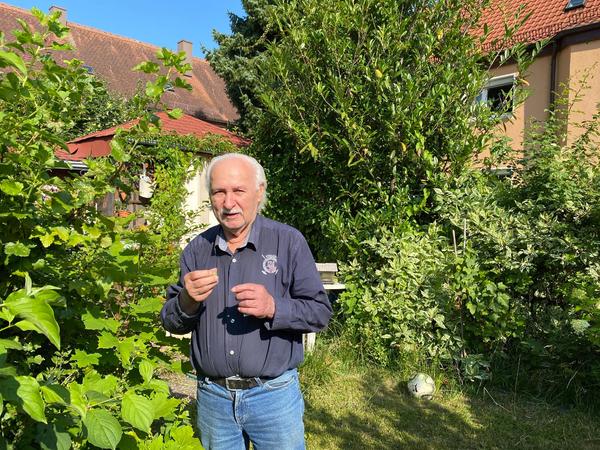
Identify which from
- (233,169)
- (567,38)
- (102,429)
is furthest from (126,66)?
(102,429)

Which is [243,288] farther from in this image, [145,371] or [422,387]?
[422,387]

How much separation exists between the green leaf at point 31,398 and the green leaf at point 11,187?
824mm

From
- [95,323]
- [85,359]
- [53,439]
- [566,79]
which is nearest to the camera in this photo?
[53,439]

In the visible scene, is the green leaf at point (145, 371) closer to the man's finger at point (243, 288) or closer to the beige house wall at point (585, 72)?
the man's finger at point (243, 288)

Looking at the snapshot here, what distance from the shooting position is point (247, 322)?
2.06 meters

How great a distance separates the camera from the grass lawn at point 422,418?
3.88 metres

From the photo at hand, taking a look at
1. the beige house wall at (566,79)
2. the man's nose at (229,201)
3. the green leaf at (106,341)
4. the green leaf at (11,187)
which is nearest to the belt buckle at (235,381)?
the green leaf at (106,341)

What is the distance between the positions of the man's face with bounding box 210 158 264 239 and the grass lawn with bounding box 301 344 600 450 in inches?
92.8

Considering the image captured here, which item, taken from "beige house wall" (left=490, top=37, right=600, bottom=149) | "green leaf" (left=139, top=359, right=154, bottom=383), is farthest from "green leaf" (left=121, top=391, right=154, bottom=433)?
"beige house wall" (left=490, top=37, right=600, bottom=149)

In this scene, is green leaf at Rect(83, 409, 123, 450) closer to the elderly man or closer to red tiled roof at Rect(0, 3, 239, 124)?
the elderly man

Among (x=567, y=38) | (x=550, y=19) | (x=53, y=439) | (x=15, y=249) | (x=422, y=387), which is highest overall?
(x=550, y=19)

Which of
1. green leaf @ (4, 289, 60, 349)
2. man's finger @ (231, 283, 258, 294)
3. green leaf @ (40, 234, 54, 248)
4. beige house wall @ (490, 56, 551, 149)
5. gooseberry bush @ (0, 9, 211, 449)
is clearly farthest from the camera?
beige house wall @ (490, 56, 551, 149)

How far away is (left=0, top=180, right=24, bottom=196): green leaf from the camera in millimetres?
1599

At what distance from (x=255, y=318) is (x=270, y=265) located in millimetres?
226
